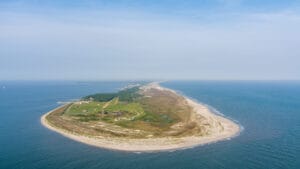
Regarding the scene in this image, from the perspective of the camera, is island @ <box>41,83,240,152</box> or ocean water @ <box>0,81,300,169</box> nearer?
ocean water @ <box>0,81,300,169</box>

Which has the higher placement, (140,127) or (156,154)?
(140,127)

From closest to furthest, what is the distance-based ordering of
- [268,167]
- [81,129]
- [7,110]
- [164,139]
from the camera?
[268,167] < [164,139] < [81,129] < [7,110]

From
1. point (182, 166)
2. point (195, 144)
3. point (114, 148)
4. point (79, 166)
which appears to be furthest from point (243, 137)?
point (79, 166)

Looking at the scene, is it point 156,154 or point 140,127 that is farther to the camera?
point 140,127

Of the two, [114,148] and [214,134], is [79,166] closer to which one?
[114,148]

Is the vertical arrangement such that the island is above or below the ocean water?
above

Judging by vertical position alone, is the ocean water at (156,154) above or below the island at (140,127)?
below

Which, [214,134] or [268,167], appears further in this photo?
[214,134]

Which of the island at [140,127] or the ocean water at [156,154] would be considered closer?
the ocean water at [156,154]
